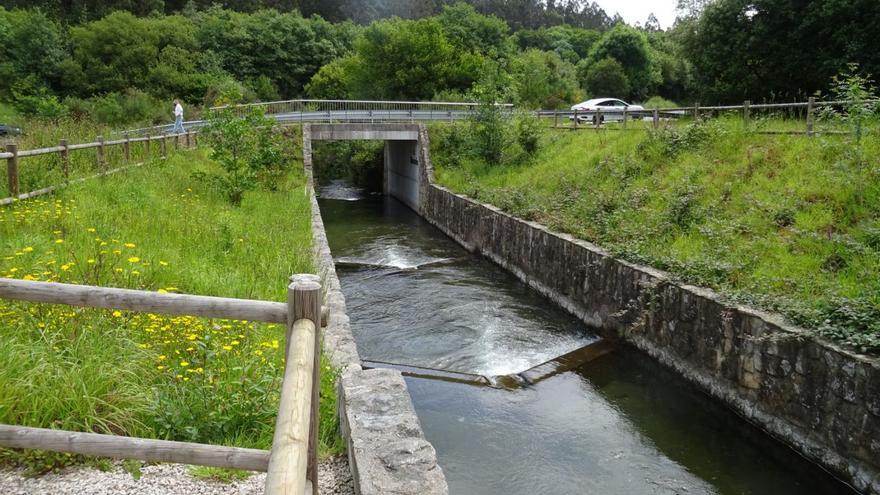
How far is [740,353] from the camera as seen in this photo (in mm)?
7570

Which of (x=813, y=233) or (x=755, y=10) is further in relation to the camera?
(x=755, y=10)

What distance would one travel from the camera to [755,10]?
26219 mm

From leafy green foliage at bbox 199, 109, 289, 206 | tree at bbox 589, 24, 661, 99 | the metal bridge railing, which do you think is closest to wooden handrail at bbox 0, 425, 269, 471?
leafy green foliage at bbox 199, 109, 289, 206

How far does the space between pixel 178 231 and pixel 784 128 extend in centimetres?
1252

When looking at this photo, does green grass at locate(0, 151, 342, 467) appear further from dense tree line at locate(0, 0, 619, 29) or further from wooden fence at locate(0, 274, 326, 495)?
dense tree line at locate(0, 0, 619, 29)

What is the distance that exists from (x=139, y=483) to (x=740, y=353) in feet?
22.2

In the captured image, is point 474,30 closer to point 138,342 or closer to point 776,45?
point 776,45

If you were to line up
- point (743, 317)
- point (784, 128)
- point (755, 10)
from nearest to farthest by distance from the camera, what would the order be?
point (743, 317) → point (784, 128) → point (755, 10)

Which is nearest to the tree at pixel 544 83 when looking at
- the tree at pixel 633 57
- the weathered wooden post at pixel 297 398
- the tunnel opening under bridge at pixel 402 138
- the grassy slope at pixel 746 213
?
the tree at pixel 633 57

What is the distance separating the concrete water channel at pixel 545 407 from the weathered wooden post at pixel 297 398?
415 centimetres

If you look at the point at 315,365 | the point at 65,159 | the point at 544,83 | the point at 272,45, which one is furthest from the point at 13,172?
the point at 272,45

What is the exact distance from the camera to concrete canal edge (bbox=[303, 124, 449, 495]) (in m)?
3.23

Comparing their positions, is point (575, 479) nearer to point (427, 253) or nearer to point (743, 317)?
point (743, 317)

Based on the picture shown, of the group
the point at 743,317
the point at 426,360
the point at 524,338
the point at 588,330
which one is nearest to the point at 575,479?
the point at 743,317
